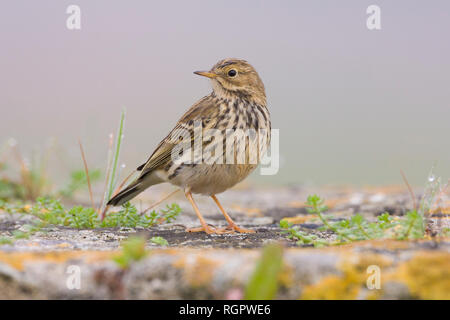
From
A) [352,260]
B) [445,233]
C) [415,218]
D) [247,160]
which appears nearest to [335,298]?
[352,260]

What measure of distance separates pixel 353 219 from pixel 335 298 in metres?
0.84

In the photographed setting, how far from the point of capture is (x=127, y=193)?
4996 mm

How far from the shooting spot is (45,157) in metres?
6.45

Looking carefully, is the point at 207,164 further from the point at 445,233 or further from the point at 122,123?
the point at 445,233

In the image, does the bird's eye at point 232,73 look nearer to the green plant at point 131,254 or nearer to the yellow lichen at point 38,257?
the yellow lichen at point 38,257

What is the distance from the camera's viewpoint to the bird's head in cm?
538

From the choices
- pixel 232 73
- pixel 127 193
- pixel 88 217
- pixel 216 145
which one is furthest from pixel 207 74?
pixel 88 217

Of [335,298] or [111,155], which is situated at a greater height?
[111,155]

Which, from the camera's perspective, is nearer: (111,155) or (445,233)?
(445,233)

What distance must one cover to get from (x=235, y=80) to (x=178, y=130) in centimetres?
81

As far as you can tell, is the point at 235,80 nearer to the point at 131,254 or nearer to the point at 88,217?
the point at 88,217

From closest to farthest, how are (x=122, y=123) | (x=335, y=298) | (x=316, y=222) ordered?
(x=335, y=298)
(x=122, y=123)
(x=316, y=222)

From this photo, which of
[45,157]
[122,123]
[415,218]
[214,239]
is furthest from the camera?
[45,157]
